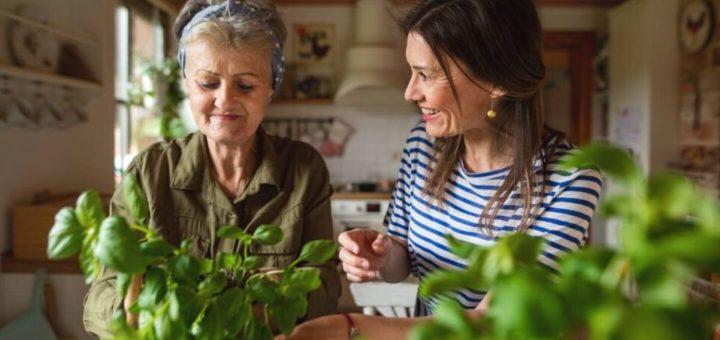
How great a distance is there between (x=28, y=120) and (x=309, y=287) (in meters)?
1.92

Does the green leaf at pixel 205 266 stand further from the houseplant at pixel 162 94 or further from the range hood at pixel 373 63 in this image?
the range hood at pixel 373 63

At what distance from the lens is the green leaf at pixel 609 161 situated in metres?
0.29

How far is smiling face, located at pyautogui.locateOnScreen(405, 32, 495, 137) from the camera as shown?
1.03 metres

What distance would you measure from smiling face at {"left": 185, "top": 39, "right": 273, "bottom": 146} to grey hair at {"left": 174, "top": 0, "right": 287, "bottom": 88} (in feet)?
0.04

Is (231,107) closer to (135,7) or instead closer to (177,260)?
(177,260)

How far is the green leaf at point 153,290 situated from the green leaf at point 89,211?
0.19 ft

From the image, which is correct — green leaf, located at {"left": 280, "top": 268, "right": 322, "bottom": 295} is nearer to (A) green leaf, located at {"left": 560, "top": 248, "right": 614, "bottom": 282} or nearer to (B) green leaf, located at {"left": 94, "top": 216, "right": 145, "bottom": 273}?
(B) green leaf, located at {"left": 94, "top": 216, "right": 145, "bottom": 273}

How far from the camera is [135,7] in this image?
140 inches

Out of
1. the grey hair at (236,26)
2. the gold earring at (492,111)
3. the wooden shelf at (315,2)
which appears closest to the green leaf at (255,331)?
the grey hair at (236,26)

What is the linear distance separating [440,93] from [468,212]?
24cm

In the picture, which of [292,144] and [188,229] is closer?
[188,229]

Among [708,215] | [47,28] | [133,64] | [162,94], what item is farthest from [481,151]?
[162,94]

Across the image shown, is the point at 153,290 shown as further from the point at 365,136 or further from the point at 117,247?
the point at 365,136

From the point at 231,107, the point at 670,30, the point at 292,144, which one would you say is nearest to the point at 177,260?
the point at 231,107
